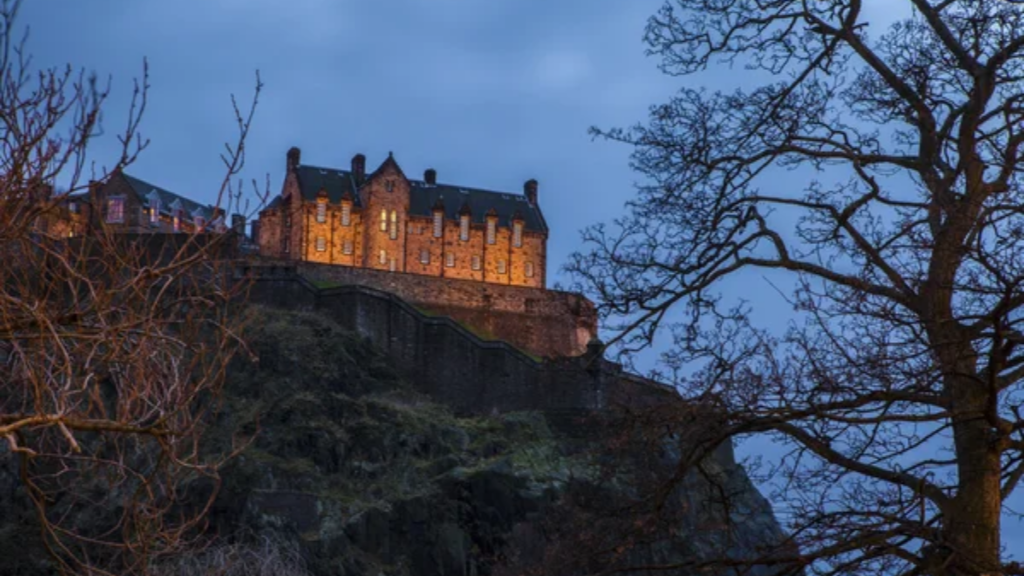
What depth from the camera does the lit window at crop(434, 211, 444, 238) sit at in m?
57.4

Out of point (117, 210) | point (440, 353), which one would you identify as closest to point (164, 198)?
point (117, 210)

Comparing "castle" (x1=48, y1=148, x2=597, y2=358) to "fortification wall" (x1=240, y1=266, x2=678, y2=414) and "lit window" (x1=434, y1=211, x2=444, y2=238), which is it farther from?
"fortification wall" (x1=240, y1=266, x2=678, y2=414)

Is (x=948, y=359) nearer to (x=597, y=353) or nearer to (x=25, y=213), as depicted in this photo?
(x=597, y=353)

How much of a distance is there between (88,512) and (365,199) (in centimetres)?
2321

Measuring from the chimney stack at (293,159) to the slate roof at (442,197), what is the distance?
334mm

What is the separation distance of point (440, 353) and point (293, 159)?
18.0m

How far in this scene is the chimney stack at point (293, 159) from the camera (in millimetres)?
58375

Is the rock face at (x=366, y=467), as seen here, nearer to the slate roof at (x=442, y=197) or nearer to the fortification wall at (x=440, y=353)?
the fortification wall at (x=440, y=353)

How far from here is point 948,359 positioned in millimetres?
6562

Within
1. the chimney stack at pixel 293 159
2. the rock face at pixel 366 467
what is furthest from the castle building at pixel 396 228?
the rock face at pixel 366 467

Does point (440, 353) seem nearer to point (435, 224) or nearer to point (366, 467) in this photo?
point (366, 467)

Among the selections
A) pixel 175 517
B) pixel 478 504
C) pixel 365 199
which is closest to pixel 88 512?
pixel 175 517

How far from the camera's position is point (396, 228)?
5641 centimetres

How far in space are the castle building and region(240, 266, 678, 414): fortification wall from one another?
8.42 metres
